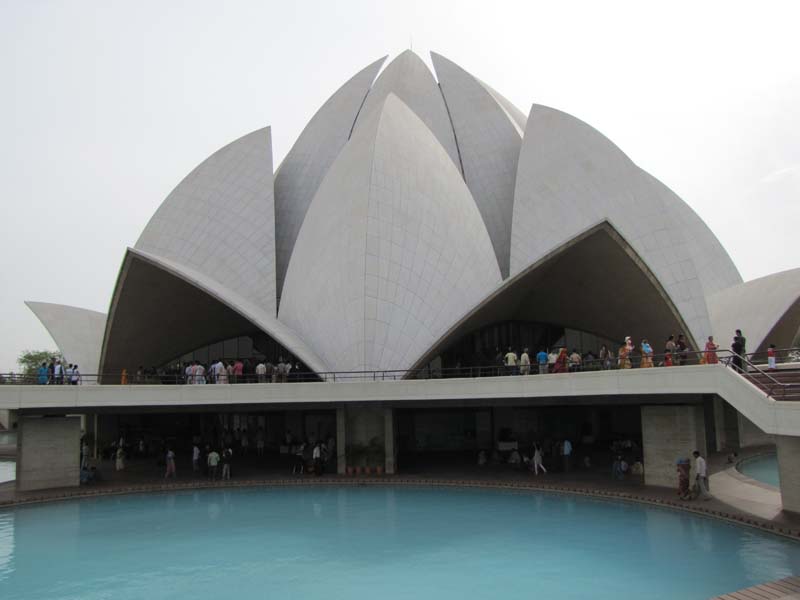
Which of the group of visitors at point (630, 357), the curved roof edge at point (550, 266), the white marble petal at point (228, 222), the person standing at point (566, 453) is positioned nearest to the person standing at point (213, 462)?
the curved roof edge at point (550, 266)

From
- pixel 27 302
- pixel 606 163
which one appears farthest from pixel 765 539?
pixel 27 302

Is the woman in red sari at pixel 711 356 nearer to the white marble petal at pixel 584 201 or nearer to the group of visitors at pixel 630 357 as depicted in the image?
the group of visitors at pixel 630 357

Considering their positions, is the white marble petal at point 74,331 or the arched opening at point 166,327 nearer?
the arched opening at point 166,327

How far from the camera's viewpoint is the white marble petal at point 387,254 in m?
18.2

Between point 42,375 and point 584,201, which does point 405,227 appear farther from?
point 42,375

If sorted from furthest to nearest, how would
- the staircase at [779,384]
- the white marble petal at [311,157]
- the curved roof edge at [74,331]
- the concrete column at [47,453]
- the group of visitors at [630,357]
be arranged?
Answer: the white marble petal at [311,157], the curved roof edge at [74,331], the concrete column at [47,453], the group of visitors at [630,357], the staircase at [779,384]

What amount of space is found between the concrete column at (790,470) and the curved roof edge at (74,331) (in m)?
22.0

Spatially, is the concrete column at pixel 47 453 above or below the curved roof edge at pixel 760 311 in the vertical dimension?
below

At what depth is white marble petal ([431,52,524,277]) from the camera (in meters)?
24.7

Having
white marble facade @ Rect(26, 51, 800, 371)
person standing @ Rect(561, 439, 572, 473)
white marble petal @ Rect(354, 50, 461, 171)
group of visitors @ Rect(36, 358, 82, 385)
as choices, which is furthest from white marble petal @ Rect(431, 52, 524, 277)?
group of visitors @ Rect(36, 358, 82, 385)

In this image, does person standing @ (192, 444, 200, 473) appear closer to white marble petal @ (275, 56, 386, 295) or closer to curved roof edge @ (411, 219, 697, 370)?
curved roof edge @ (411, 219, 697, 370)

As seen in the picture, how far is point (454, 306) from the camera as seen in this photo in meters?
19.1

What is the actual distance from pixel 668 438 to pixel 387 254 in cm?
907

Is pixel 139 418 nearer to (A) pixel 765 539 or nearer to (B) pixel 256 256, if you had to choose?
(B) pixel 256 256
